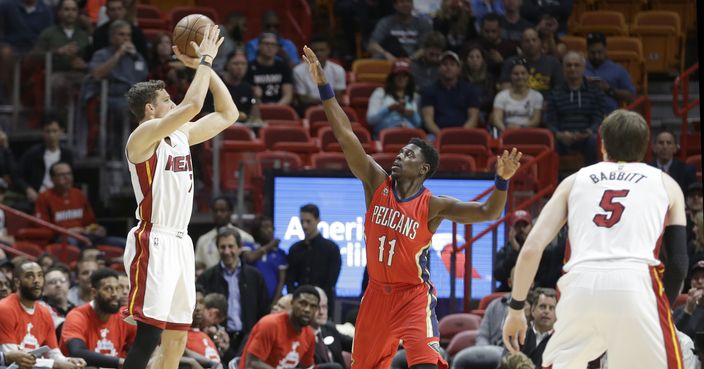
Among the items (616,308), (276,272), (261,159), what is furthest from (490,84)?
(616,308)

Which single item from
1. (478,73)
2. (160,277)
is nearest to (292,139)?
(478,73)

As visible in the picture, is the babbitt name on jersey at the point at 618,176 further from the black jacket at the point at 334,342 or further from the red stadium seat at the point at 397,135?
the red stadium seat at the point at 397,135

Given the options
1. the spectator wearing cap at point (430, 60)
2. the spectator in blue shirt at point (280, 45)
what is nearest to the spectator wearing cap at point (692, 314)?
the spectator wearing cap at point (430, 60)

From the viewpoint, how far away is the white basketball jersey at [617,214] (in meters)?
6.73

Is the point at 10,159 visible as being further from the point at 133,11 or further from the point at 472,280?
the point at 472,280

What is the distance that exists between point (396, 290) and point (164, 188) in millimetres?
1641

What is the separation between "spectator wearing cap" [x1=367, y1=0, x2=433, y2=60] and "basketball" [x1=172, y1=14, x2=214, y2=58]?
34.9 ft

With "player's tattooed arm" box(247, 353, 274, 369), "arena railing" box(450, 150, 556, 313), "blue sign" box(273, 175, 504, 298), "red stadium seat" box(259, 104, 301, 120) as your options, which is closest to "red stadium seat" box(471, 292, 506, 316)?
"arena railing" box(450, 150, 556, 313)

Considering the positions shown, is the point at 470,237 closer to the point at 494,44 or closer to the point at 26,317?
the point at 494,44

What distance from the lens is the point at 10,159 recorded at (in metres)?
16.2

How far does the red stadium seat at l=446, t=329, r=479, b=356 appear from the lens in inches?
496

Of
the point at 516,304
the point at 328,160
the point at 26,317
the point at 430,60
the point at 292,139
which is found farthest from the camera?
the point at 430,60

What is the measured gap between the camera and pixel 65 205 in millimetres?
15727

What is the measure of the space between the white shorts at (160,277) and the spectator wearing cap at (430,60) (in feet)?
33.9
